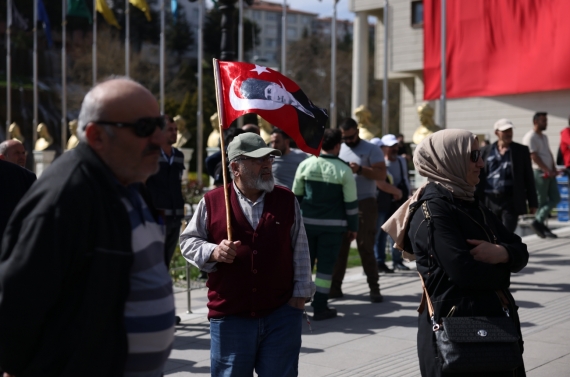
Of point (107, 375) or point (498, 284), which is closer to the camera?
point (107, 375)

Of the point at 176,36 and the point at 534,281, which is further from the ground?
the point at 176,36

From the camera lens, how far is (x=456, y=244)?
3.75 m

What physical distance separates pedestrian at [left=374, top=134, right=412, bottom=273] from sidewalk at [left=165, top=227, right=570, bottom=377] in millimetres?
284

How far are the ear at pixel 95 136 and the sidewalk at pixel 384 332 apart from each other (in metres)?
4.10

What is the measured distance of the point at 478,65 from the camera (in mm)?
23141

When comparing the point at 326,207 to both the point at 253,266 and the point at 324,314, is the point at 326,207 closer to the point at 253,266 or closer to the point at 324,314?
the point at 324,314

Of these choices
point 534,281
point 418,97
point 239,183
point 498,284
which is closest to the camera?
point 498,284

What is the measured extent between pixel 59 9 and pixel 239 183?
49.9 m

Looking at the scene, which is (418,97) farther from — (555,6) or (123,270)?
(123,270)

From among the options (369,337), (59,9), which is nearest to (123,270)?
(369,337)

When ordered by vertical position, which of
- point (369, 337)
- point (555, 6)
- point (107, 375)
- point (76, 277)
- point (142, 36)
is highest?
point (142, 36)

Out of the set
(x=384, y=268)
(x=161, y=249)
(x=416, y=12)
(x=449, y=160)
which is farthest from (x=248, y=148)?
(x=416, y=12)

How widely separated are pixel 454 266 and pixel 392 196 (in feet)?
25.0

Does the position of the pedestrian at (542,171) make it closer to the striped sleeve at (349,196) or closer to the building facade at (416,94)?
the striped sleeve at (349,196)
